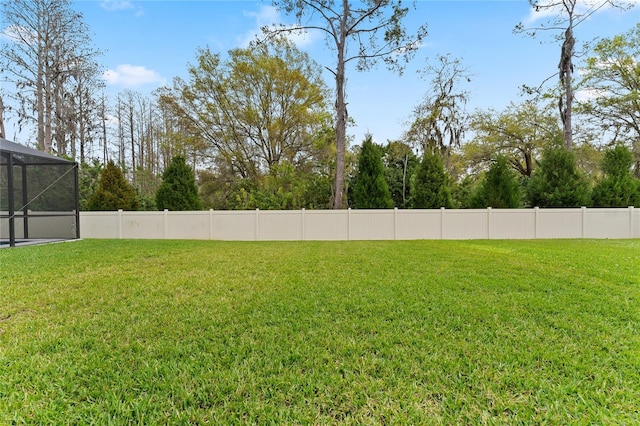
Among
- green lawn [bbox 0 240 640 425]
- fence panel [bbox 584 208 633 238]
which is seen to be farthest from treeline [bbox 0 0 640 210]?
green lawn [bbox 0 240 640 425]

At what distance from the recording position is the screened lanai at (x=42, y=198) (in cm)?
803

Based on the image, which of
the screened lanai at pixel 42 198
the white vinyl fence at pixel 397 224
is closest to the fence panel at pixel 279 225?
the white vinyl fence at pixel 397 224

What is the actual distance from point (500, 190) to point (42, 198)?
1396cm

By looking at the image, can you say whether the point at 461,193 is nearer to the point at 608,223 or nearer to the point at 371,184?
the point at 371,184

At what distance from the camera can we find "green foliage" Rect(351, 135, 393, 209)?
980 cm

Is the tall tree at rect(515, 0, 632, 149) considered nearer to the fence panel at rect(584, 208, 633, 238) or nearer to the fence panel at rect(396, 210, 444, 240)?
the fence panel at rect(584, 208, 633, 238)

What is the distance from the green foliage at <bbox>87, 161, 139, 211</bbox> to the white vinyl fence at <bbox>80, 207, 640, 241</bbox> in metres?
1.70

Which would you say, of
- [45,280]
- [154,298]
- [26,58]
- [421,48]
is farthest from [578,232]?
[26,58]

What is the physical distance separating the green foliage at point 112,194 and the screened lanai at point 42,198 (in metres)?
0.79

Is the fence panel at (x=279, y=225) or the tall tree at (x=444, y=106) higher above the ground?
the tall tree at (x=444, y=106)

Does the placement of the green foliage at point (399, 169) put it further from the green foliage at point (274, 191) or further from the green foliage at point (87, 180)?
the green foliage at point (87, 180)

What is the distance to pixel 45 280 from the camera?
13.2ft

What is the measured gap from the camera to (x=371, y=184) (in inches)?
390

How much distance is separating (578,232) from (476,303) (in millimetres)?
8596
